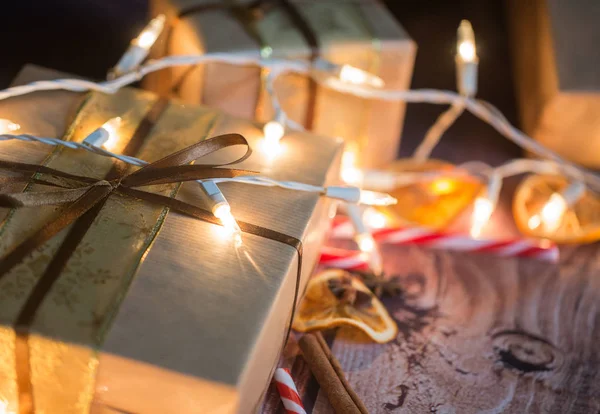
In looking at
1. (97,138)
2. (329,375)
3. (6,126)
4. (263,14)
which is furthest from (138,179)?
(263,14)

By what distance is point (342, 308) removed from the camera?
4.08 ft

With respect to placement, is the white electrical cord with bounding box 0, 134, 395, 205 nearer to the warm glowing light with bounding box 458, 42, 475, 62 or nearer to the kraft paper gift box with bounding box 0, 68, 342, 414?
the kraft paper gift box with bounding box 0, 68, 342, 414

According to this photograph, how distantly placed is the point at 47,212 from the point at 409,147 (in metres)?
1.08

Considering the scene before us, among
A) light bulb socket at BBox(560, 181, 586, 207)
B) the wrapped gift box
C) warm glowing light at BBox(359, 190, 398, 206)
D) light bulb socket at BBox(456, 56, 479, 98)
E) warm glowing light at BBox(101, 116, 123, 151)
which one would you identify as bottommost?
warm glowing light at BBox(101, 116, 123, 151)

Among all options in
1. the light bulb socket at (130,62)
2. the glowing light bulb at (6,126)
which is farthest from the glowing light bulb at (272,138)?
the glowing light bulb at (6,126)

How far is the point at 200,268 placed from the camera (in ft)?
3.12

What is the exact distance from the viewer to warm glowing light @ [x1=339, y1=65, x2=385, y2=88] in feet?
4.45

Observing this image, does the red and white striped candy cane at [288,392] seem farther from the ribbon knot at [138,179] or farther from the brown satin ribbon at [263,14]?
the brown satin ribbon at [263,14]

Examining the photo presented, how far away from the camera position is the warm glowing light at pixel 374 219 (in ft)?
4.96

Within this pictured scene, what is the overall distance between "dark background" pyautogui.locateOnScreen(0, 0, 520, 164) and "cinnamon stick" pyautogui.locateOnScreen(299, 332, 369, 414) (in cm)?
74

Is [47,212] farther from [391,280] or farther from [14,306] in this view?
[391,280]

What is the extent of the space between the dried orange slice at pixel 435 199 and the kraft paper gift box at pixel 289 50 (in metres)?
0.19

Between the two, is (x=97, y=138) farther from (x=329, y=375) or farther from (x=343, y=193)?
(x=329, y=375)

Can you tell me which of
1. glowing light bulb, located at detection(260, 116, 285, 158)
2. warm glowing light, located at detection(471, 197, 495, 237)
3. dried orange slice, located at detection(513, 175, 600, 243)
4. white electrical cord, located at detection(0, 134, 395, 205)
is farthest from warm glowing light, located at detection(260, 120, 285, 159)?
dried orange slice, located at detection(513, 175, 600, 243)
